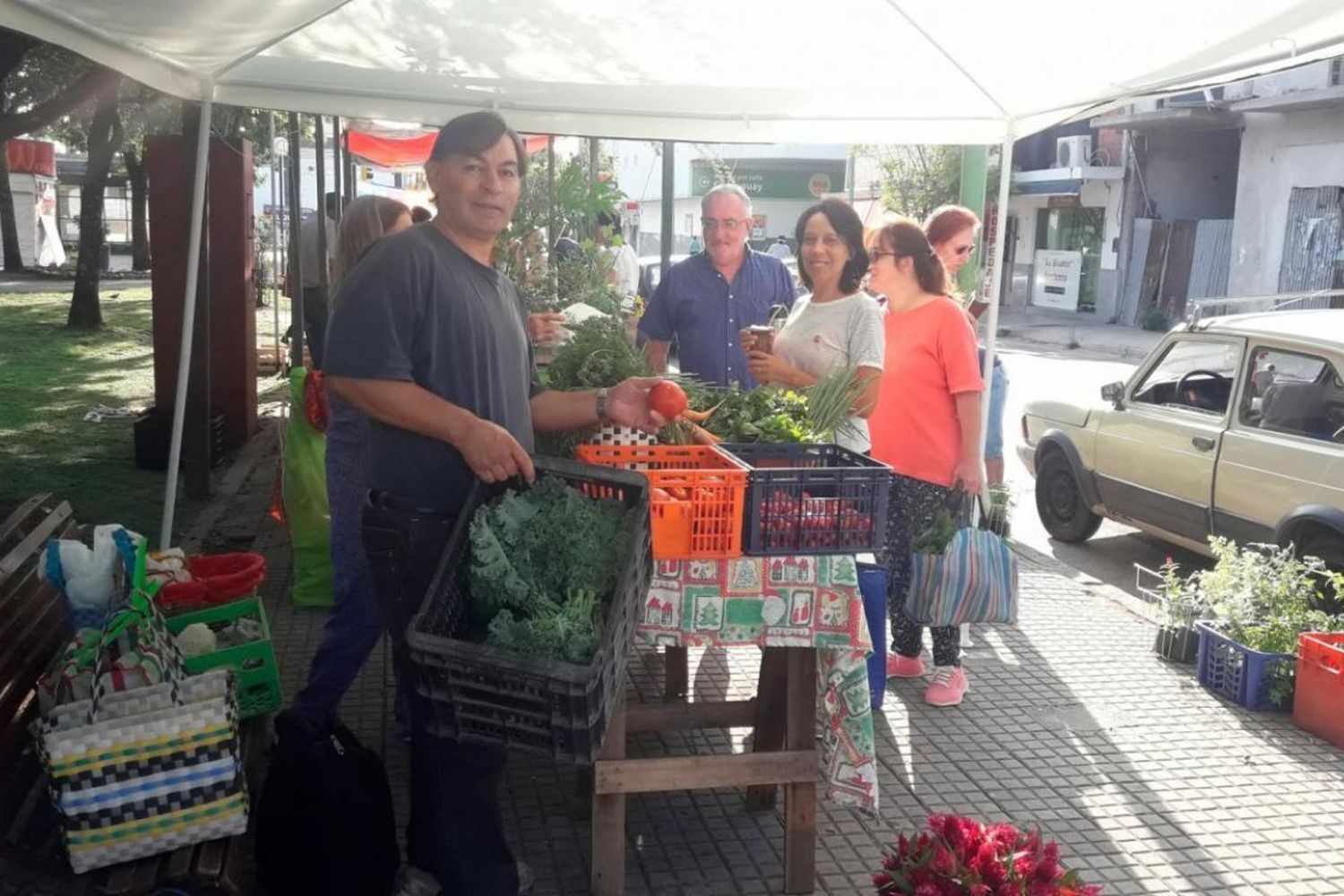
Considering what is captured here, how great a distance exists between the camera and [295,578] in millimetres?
6156

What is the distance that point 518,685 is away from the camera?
8.27 ft

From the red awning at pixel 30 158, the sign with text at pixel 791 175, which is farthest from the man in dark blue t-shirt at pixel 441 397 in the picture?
the sign with text at pixel 791 175

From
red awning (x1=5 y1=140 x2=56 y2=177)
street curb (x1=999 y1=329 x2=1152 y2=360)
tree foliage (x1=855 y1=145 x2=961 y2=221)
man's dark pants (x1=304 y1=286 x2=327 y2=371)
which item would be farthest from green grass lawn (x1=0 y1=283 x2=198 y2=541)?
red awning (x1=5 y1=140 x2=56 y2=177)

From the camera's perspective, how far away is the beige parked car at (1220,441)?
6.25m

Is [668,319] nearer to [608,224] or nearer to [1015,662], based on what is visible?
[1015,662]

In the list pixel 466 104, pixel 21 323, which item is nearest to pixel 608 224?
pixel 466 104

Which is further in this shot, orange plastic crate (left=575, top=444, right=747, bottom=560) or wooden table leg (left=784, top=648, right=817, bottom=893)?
wooden table leg (left=784, top=648, right=817, bottom=893)

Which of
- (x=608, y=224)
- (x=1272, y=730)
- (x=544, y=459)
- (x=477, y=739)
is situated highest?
(x=608, y=224)

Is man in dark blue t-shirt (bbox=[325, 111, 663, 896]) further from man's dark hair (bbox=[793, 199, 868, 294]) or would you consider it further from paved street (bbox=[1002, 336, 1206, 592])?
paved street (bbox=[1002, 336, 1206, 592])

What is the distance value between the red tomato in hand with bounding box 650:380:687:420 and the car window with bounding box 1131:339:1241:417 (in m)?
4.92

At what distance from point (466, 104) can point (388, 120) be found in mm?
427

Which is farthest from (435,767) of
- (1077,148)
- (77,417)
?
(1077,148)

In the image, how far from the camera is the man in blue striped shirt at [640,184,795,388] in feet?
17.8

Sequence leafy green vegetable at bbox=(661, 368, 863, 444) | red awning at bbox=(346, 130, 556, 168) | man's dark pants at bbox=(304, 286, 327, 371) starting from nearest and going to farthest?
leafy green vegetable at bbox=(661, 368, 863, 444), man's dark pants at bbox=(304, 286, 327, 371), red awning at bbox=(346, 130, 556, 168)
